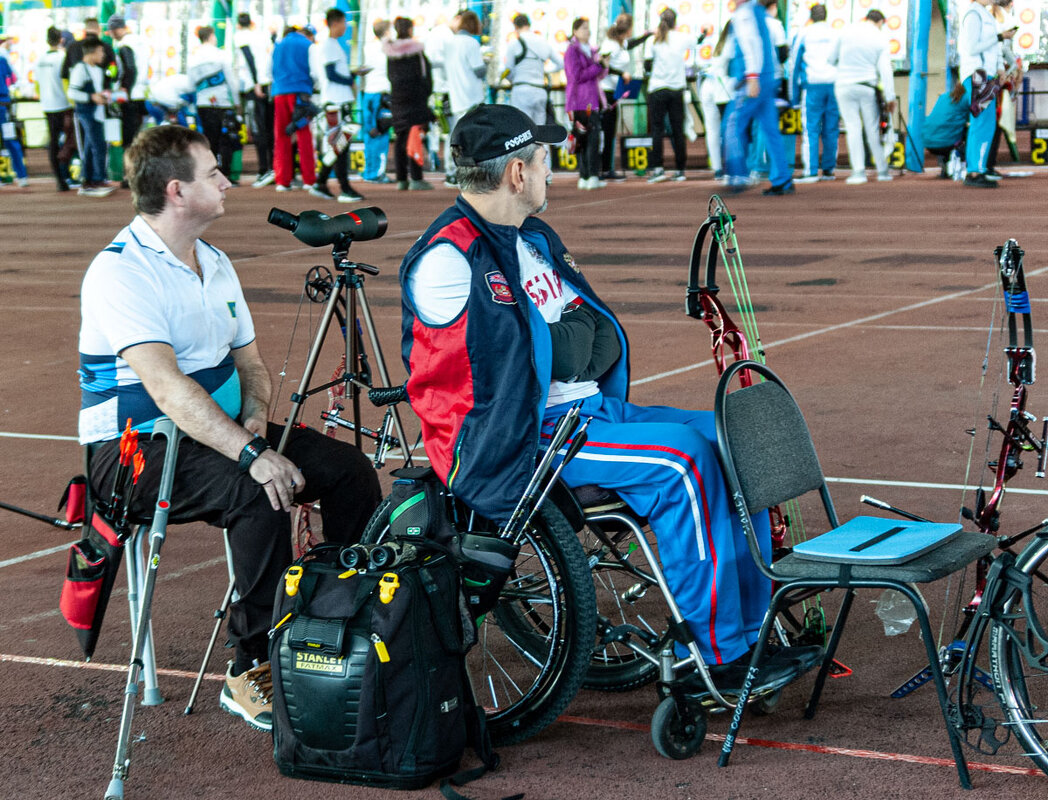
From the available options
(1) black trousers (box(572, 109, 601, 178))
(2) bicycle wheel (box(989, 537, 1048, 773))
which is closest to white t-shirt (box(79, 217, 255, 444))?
(2) bicycle wheel (box(989, 537, 1048, 773))

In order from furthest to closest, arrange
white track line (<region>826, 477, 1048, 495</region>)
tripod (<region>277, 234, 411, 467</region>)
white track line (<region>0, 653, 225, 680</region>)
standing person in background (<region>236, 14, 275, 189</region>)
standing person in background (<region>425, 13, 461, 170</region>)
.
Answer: standing person in background (<region>236, 14, 275, 189</region>) < standing person in background (<region>425, 13, 461, 170</region>) < white track line (<region>826, 477, 1048, 495</region>) < tripod (<region>277, 234, 411, 467</region>) < white track line (<region>0, 653, 225, 680</region>)

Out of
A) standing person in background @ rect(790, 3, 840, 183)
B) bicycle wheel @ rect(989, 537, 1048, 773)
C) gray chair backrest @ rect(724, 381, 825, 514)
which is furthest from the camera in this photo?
standing person in background @ rect(790, 3, 840, 183)

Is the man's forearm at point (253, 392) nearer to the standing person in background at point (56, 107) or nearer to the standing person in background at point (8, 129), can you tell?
the standing person in background at point (56, 107)

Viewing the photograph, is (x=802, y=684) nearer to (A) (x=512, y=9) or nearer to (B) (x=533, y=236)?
(B) (x=533, y=236)

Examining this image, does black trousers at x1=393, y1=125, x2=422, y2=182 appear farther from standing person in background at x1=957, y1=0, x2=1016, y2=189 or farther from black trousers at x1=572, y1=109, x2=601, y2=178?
standing person in background at x1=957, y1=0, x2=1016, y2=189

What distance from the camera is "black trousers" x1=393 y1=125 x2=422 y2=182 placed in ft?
58.0

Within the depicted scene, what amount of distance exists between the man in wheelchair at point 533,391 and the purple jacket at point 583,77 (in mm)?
13511

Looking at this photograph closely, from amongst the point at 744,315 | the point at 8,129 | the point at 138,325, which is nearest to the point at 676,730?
the point at 138,325

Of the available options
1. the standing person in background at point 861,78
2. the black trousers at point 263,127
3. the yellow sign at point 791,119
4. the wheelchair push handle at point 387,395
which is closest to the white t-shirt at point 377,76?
the black trousers at point 263,127

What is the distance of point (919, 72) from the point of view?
17688mm

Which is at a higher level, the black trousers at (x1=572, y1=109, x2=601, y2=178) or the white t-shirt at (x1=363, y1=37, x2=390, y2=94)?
the white t-shirt at (x1=363, y1=37, x2=390, y2=94)

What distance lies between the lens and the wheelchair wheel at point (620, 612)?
3.56 meters

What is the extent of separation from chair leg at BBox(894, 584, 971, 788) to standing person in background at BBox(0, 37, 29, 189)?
2026cm

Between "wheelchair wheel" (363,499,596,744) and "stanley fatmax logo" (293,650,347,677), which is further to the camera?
"wheelchair wheel" (363,499,596,744)
